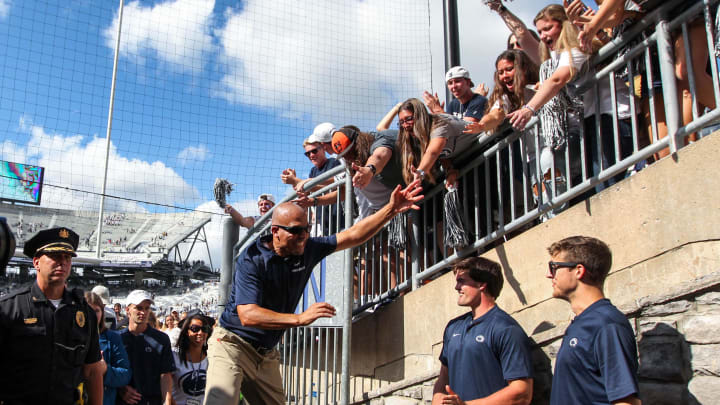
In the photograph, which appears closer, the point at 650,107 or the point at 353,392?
the point at 650,107

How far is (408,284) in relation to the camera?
570cm

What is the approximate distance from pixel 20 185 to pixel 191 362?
46.1 meters

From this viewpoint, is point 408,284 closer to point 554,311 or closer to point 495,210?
point 495,210

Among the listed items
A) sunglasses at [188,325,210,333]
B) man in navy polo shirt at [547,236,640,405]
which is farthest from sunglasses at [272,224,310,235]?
sunglasses at [188,325,210,333]

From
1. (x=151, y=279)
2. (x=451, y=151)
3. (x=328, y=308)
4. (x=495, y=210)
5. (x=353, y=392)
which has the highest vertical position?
(x=151, y=279)

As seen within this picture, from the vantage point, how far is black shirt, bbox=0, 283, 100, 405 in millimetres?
3320

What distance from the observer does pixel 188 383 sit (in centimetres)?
587

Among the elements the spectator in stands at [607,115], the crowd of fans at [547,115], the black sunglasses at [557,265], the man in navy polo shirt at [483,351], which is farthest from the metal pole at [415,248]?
the black sunglasses at [557,265]

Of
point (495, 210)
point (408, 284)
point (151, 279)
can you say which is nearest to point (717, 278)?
point (495, 210)

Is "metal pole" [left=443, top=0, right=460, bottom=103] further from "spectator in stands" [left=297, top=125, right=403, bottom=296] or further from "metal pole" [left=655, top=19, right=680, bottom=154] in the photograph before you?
"metal pole" [left=655, top=19, right=680, bottom=154]

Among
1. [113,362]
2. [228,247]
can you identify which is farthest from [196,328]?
[228,247]

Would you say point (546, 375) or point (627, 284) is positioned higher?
point (627, 284)

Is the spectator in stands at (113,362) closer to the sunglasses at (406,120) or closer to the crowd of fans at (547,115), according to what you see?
the crowd of fans at (547,115)

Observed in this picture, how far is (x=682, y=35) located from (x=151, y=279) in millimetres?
44477
